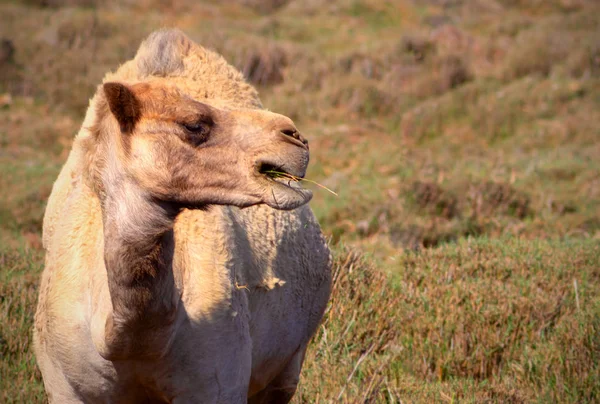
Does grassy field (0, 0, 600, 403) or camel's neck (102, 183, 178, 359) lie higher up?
camel's neck (102, 183, 178, 359)

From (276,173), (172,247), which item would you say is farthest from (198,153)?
(172,247)

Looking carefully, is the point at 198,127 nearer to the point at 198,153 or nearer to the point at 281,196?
the point at 198,153

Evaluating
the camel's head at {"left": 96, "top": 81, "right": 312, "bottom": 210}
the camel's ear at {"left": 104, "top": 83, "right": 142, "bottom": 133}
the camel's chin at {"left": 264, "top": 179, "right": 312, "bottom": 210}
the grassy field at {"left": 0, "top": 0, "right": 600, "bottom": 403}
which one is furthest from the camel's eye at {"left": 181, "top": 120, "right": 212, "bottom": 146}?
the grassy field at {"left": 0, "top": 0, "right": 600, "bottom": 403}

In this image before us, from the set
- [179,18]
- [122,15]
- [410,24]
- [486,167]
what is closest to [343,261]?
[486,167]

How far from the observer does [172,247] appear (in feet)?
10.9

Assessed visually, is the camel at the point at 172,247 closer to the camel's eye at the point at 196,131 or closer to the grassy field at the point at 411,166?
the camel's eye at the point at 196,131

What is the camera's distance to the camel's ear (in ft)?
10.2

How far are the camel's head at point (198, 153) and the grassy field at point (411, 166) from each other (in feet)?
6.82

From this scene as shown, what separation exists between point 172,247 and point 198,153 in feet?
1.43

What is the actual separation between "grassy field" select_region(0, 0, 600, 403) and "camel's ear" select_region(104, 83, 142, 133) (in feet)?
7.34

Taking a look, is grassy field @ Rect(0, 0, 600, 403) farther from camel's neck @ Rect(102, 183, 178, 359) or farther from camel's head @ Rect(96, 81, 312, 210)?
camel's head @ Rect(96, 81, 312, 210)

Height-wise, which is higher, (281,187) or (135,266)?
(281,187)

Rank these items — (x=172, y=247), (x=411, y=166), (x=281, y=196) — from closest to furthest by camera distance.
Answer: (x=281, y=196) < (x=172, y=247) < (x=411, y=166)

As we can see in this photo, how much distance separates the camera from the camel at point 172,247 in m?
3.12
